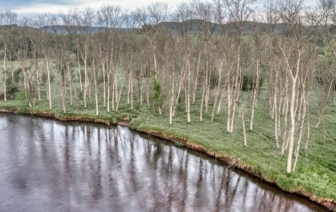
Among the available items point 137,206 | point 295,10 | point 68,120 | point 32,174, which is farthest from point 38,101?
point 295,10

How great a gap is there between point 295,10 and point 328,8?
13.1 feet

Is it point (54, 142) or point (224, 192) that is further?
point (54, 142)

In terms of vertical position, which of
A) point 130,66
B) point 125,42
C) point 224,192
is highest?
point 125,42

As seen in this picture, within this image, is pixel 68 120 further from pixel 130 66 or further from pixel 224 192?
pixel 224 192

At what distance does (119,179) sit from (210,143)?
1151cm

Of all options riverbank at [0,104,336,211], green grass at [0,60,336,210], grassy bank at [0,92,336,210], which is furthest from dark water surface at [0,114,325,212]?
green grass at [0,60,336,210]

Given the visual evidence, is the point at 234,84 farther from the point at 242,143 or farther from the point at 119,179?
the point at 119,179

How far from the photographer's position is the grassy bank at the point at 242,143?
24203mm

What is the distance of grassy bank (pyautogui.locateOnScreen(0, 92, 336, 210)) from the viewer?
2420 cm

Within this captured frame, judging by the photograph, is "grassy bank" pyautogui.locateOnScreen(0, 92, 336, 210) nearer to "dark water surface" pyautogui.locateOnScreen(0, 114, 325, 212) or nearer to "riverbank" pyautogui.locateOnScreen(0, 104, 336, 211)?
"riverbank" pyautogui.locateOnScreen(0, 104, 336, 211)

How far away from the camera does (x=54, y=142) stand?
116ft

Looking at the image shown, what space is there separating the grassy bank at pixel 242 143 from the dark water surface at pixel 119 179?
1082 millimetres

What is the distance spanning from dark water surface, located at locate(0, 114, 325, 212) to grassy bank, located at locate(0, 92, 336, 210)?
1082 millimetres

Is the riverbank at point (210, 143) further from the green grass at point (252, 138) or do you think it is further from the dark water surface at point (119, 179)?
the dark water surface at point (119, 179)
